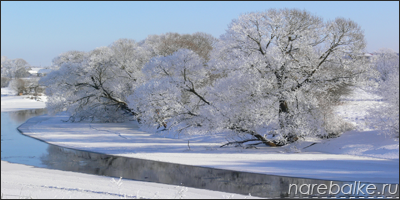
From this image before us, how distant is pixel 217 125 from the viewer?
17484mm

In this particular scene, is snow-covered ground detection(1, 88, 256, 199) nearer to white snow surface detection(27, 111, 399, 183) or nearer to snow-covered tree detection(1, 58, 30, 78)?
white snow surface detection(27, 111, 399, 183)

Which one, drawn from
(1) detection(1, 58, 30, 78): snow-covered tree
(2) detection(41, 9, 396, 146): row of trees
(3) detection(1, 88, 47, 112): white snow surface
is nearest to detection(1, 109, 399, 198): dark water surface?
(2) detection(41, 9, 396, 146): row of trees

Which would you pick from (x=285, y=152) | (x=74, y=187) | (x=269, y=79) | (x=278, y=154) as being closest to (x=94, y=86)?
(x=269, y=79)

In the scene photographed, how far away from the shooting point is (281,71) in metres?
17.4

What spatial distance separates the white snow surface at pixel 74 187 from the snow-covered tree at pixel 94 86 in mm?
15169

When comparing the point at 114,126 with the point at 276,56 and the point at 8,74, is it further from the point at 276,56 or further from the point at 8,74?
the point at 8,74

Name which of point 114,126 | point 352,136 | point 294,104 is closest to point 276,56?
point 294,104

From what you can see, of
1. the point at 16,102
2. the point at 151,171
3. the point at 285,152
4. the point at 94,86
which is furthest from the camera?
the point at 16,102

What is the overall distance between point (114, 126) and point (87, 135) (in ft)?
17.7

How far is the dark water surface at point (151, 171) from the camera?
11664 millimetres

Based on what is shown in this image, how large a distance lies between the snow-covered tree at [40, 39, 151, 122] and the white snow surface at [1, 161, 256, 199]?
15.2 metres

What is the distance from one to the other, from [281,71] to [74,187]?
1077cm

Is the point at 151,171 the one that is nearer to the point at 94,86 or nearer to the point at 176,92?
the point at 176,92

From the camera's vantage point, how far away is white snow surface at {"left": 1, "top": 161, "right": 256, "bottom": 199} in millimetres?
8258
